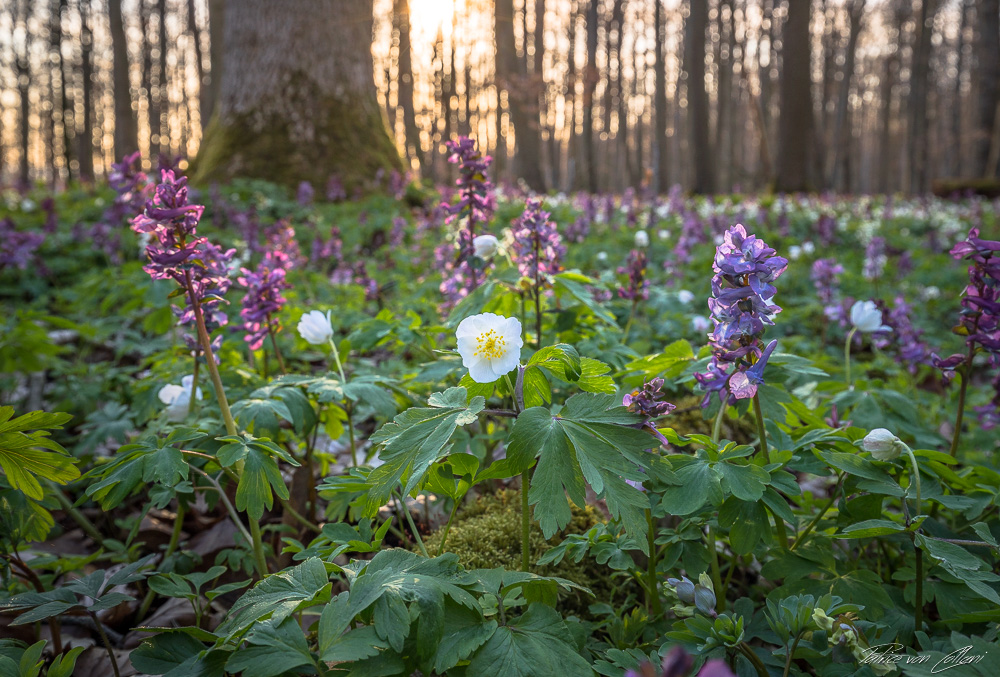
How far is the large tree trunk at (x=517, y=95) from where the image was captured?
595 inches

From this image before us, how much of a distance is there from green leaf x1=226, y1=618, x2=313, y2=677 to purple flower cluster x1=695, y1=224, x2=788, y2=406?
44.2 inches

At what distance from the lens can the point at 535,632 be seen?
1239 mm

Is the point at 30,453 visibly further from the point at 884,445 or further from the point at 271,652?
the point at 884,445

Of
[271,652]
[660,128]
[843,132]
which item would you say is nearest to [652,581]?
[271,652]

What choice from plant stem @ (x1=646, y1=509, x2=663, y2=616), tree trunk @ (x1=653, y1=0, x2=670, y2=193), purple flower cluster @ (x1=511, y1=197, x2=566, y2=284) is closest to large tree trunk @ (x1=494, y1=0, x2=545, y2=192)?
tree trunk @ (x1=653, y1=0, x2=670, y2=193)

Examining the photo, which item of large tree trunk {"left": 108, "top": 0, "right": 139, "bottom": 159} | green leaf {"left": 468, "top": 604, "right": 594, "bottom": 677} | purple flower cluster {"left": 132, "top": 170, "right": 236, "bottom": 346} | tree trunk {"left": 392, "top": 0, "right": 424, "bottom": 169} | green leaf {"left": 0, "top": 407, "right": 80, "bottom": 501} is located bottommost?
green leaf {"left": 468, "top": 604, "right": 594, "bottom": 677}

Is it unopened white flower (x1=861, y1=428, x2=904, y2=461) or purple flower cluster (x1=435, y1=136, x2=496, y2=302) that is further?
purple flower cluster (x1=435, y1=136, x2=496, y2=302)

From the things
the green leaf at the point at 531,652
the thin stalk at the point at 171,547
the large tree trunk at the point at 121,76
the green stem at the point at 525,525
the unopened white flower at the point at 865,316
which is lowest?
the thin stalk at the point at 171,547

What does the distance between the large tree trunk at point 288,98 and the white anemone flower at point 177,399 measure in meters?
8.03

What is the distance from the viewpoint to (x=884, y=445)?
1.48 m

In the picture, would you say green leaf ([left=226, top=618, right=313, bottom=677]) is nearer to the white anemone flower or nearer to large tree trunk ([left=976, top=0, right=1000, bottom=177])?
the white anemone flower

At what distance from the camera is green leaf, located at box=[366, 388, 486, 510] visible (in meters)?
1.30

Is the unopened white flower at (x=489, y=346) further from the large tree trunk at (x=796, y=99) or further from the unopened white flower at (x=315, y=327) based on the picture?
the large tree trunk at (x=796, y=99)

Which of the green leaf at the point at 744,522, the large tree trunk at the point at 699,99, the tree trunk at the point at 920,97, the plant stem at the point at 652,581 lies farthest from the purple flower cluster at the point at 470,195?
the tree trunk at the point at 920,97
